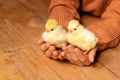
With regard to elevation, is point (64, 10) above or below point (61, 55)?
above

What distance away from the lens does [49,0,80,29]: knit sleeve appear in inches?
40.2

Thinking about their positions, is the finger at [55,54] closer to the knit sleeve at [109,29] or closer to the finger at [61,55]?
the finger at [61,55]

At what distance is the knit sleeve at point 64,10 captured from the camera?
1.02 m

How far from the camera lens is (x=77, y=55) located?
33.5 inches

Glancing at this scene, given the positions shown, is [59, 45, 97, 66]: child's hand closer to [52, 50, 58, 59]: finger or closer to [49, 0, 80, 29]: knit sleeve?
[52, 50, 58, 59]: finger

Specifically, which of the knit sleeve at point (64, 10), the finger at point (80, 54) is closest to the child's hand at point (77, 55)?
the finger at point (80, 54)

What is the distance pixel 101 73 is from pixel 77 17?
32cm

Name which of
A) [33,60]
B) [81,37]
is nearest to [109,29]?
[81,37]

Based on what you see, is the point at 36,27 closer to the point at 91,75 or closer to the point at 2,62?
the point at 2,62

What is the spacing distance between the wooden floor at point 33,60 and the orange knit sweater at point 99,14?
40mm

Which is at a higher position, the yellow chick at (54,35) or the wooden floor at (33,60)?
the yellow chick at (54,35)

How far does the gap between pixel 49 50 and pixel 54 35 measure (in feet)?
0.20

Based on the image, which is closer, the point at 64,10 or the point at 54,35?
the point at 54,35

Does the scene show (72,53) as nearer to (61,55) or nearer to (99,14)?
(61,55)
